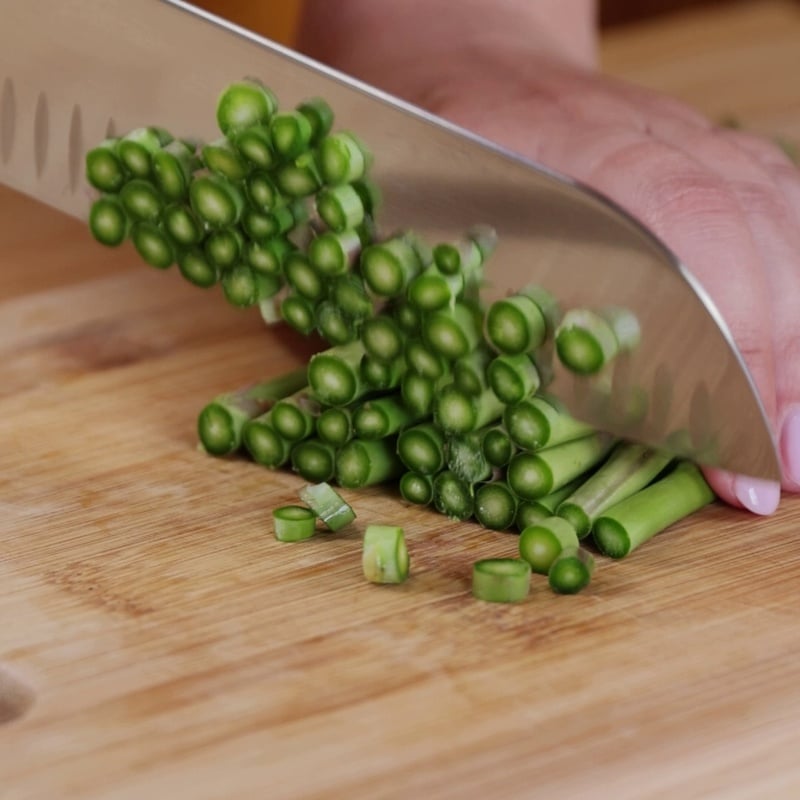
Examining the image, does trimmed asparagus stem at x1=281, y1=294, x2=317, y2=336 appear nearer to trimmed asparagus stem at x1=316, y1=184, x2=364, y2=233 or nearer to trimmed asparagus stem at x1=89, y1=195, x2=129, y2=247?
trimmed asparagus stem at x1=316, y1=184, x2=364, y2=233

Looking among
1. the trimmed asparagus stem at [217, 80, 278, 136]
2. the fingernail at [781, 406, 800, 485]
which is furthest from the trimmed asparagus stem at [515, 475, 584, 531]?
the trimmed asparagus stem at [217, 80, 278, 136]

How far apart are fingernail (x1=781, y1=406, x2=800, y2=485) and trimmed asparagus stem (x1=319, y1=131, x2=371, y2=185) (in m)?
0.49

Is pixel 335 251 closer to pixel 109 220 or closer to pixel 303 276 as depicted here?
pixel 303 276

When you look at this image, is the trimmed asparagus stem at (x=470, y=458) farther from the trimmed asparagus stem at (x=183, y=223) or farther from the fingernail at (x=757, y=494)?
the trimmed asparagus stem at (x=183, y=223)

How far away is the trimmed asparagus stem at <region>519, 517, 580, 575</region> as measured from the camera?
1.42 meters

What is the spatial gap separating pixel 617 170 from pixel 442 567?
489mm

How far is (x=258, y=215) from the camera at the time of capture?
5.15 feet

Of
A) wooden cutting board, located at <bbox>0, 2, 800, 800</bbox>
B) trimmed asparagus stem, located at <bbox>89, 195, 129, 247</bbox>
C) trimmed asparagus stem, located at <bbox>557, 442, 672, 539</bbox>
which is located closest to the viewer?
wooden cutting board, located at <bbox>0, 2, 800, 800</bbox>

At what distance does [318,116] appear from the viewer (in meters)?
1.52

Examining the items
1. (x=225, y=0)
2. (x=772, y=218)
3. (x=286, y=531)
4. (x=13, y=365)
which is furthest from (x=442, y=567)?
(x=225, y=0)

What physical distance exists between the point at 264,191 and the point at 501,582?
1.52 ft

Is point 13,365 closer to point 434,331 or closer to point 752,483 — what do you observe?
point 434,331

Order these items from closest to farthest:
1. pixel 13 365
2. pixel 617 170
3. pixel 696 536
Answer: pixel 696 536 → pixel 617 170 → pixel 13 365

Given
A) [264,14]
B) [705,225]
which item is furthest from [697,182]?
[264,14]
